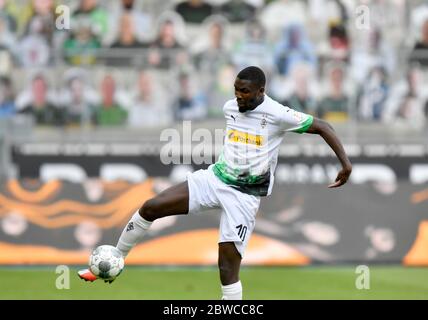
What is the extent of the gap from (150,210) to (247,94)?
5.04ft

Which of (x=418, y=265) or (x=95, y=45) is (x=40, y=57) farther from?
(x=418, y=265)

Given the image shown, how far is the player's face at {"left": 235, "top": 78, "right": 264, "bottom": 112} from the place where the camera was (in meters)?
9.39

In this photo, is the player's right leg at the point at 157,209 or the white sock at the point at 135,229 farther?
the white sock at the point at 135,229

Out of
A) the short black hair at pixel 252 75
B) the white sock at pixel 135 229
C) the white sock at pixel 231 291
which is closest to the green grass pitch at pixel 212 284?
the white sock at pixel 135 229

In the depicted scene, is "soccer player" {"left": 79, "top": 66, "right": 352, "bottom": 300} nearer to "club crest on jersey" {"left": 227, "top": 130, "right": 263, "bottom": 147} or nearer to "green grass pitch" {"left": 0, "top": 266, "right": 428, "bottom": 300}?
"club crest on jersey" {"left": 227, "top": 130, "right": 263, "bottom": 147}

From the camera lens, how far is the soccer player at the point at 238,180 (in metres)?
9.59

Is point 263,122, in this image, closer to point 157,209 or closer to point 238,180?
point 238,180

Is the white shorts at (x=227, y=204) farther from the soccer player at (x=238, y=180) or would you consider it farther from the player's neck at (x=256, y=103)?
the player's neck at (x=256, y=103)

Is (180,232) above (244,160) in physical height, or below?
below

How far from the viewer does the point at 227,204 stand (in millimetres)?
9812

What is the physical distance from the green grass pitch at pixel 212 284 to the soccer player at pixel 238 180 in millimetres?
2562
